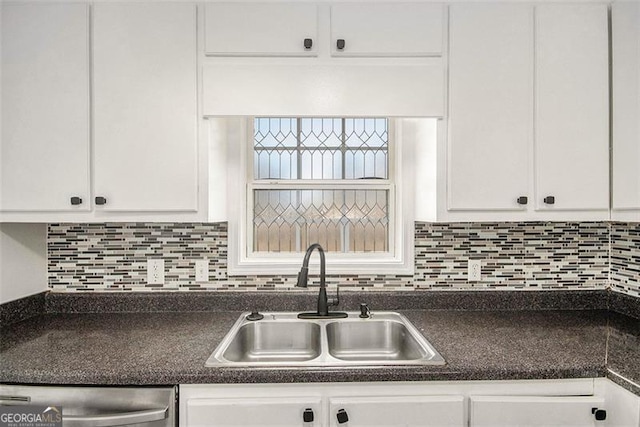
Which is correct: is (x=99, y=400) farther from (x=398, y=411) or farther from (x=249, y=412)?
(x=398, y=411)

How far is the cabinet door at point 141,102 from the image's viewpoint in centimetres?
163

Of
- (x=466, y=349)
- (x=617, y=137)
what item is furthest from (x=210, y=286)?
(x=617, y=137)

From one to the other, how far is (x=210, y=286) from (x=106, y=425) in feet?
2.64

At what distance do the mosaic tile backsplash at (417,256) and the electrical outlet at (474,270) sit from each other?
2 cm

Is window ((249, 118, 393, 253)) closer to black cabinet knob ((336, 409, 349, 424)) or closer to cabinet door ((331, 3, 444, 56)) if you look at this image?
cabinet door ((331, 3, 444, 56))

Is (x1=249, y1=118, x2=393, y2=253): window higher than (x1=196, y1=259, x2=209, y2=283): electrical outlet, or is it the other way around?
(x1=249, y1=118, x2=393, y2=253): window

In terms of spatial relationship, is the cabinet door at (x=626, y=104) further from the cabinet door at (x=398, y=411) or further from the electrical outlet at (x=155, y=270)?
the electrical outlet at (x=155, y=270)

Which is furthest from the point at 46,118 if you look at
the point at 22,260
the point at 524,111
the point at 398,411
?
the point at 524,111

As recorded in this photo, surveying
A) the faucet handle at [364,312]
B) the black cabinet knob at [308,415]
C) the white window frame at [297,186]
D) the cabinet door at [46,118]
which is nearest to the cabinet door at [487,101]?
the white window frame at [297,186]

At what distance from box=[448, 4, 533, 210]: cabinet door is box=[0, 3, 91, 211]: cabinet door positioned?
154cm

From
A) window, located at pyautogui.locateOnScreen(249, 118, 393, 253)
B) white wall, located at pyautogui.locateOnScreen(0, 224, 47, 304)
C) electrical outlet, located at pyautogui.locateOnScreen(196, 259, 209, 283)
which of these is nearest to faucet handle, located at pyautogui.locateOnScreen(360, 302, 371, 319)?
window, located at pyautogui.locateOnScreen(249, 118, 393, 253)

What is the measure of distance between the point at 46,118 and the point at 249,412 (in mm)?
1418

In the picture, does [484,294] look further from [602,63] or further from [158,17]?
[158,17]

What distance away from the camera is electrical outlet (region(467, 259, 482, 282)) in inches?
78.5
